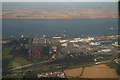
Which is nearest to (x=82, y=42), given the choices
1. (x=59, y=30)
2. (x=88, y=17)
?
(x=59, y=30)

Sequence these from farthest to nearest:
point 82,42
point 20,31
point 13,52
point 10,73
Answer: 1. point 20,31
2. point 82,42
3. point 13,52
4. point 10,73

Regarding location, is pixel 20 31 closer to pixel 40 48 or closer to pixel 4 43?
pixel 4 43

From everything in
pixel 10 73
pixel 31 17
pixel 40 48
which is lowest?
pixel 10 73

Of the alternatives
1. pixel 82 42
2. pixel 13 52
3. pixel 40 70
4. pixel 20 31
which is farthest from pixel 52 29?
pixel 40 70

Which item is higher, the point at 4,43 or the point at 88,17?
the point at 88,17

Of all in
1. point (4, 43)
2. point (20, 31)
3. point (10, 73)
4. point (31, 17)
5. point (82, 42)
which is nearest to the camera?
point (10, 73)

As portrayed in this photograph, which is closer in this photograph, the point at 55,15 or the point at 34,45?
the point at 34,45

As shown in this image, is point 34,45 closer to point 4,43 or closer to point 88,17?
point 4,43

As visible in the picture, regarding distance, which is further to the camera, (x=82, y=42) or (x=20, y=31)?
(x=20, y=31)

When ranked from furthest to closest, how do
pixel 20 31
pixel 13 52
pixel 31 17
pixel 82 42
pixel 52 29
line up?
pixel 31 17 < pixel 52 29 < pixel 20 31 < pixel 82 42 < pixel 13 52
